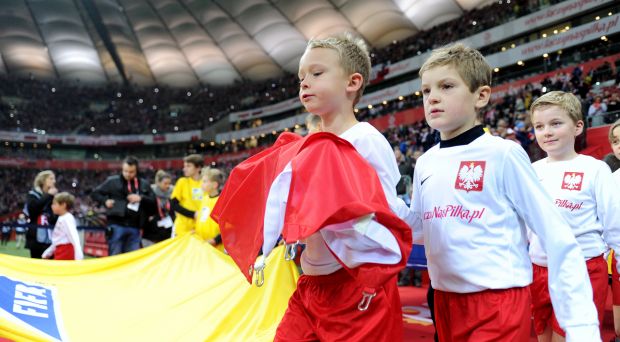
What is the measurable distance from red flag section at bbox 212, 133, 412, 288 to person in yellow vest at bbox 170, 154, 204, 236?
5.04m

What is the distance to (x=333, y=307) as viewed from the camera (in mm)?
1812

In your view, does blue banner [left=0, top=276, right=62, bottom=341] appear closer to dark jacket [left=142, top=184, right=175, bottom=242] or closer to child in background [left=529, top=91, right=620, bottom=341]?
dark jacket [left=142, top=184, right=175, bottom=242]

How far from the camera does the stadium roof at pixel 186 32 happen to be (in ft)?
118

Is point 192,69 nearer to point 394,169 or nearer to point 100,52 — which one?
point 100,52

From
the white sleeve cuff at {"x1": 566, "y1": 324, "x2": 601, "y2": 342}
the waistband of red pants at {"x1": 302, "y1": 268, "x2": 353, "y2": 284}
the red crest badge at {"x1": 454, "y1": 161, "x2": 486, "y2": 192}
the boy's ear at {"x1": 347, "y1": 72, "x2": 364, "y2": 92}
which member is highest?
the boy's ear at {"x1": 347, "y1": 72, "x2": 364, "y2": 92}

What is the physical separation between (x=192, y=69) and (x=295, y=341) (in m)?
45.3

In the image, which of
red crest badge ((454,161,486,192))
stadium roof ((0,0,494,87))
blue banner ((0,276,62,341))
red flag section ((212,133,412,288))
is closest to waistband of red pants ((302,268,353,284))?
red flag section ((212,133,412,288))

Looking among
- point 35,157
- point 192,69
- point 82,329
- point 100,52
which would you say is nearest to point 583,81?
point 82,329

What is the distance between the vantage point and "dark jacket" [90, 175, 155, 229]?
6895 mm

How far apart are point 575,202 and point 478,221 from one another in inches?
61.6

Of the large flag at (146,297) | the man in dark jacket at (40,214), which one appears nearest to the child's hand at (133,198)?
the man in dark jacket at (40,214)

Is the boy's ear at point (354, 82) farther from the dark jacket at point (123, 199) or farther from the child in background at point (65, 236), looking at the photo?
the dark jacket at point (123, 199)

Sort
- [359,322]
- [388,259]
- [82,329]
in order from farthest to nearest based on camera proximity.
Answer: [82,329] < [359,322] < [388,259]

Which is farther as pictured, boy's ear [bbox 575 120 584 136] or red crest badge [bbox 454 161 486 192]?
boy's ear [bbox 575 120 584 136]
